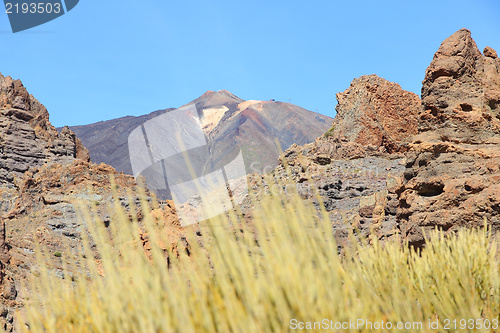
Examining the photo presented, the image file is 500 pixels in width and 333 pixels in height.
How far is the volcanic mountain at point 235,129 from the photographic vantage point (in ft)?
452

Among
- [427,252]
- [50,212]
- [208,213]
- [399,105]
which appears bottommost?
[427,252]

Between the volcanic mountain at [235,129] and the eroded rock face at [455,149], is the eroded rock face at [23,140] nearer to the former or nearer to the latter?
the eroded rock face at [455,149]

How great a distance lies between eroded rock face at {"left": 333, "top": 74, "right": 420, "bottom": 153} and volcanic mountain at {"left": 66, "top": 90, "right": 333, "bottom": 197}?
82718 millimetres

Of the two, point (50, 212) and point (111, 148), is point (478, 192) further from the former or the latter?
point (111, 148)

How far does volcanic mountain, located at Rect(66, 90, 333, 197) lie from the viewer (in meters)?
138

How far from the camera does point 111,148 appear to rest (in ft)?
470

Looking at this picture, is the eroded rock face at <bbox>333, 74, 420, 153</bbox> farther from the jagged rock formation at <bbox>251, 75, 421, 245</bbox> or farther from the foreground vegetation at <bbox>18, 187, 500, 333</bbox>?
the foreground vegetation at <bbox>18, 187, 500, 333</bbox>

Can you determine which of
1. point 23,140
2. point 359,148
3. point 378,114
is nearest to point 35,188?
point 23,140

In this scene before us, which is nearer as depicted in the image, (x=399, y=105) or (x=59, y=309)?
(x=59, y=309)

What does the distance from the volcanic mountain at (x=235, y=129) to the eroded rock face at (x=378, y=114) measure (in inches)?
Result: 3257

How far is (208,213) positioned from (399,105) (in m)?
37.2

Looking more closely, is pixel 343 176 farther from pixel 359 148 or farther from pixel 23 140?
pixel 23 140

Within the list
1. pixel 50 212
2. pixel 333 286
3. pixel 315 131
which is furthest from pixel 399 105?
pixel 315 131

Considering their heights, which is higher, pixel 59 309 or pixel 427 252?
pixel 59 309
